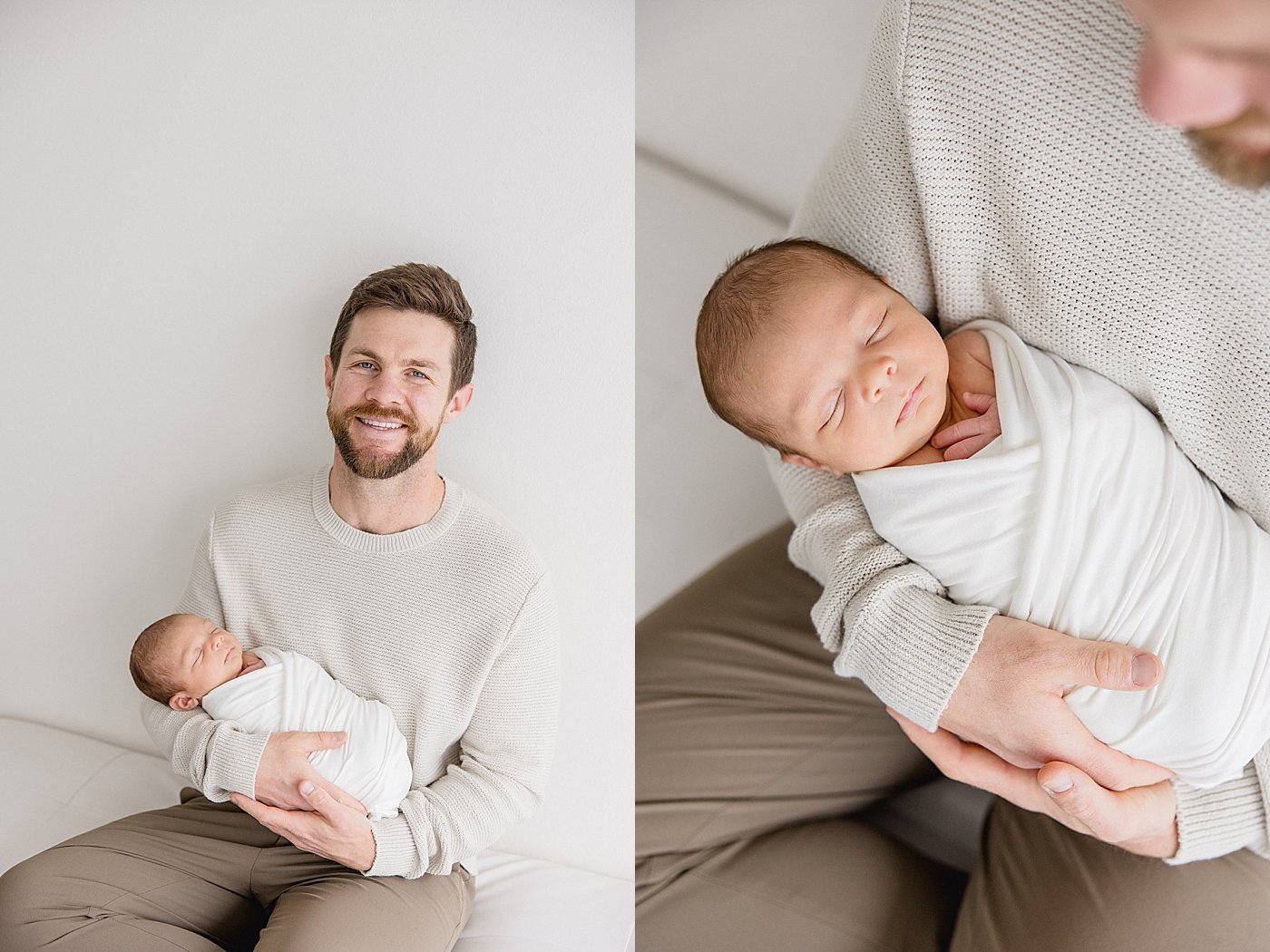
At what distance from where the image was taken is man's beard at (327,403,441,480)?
0.79 meters

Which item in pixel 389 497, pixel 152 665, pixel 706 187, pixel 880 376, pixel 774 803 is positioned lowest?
pixel 774 803

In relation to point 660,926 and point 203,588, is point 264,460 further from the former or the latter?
point 660,926

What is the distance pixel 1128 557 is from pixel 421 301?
2.18 feet

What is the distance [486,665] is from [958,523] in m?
0.47

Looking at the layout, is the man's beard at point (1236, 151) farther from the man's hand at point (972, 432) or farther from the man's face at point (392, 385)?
the man's face at point (392, 385)

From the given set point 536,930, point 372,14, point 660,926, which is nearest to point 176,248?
point 372,14

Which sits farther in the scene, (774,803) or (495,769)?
(774,803)

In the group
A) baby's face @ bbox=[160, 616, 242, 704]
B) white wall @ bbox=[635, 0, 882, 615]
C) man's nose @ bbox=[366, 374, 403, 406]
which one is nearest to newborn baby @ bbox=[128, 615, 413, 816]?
baby's face @ bbox=[160, 616, 242, 704]

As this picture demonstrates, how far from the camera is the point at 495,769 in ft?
2.73

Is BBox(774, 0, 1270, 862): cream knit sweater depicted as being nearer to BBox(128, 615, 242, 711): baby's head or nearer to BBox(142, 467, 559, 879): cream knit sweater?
BBox(142, 467, 559, 879): cream knit sweater

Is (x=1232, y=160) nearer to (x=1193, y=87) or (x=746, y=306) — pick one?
(x=1193, y=87)

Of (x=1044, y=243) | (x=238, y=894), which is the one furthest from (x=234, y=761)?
(x=1044, y=243)

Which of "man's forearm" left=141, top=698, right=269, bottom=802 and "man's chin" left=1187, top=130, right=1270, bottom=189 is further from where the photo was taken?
"man's forearm" left=141, top=698, right=269, bottom=802

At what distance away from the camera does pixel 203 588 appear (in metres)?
0.79
